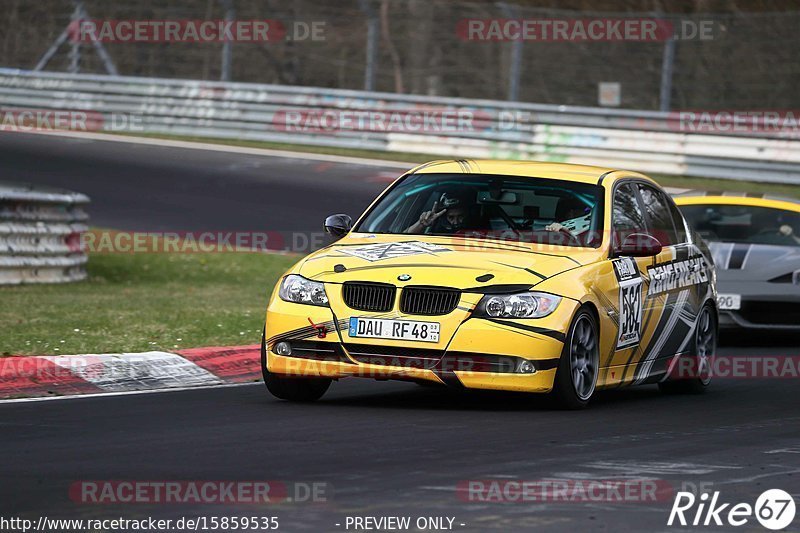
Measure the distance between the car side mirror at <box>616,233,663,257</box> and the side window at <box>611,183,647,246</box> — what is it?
7cm

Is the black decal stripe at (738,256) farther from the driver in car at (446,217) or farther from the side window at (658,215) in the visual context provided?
the driver in car at (446,217)

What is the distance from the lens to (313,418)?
28.5 feet

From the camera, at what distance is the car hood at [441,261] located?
352 inches

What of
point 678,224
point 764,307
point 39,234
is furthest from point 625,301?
point 39,234

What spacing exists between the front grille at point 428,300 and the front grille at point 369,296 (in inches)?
3.2

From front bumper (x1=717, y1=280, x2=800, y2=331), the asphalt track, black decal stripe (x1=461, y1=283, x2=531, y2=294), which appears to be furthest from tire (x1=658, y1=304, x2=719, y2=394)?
front bumper (x1=717, y1=280, x2=800, y2=331)

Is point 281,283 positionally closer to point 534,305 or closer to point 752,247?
point 534,305

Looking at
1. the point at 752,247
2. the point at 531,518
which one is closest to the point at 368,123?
the point at 752,247

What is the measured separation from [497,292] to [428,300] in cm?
39

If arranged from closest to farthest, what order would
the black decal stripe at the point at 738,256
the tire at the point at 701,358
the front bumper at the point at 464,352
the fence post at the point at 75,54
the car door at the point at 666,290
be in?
1. the front bumper at the point at 464,352
2. the car door at the point at 666,290
3. the tire at the point at 701,358
4. the black decal stripe at the point at 738,256
5. the fence post at the point at 75,54

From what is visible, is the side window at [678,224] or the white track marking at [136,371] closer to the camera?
the white track marking at [136,371]

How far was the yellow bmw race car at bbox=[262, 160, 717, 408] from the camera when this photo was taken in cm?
885

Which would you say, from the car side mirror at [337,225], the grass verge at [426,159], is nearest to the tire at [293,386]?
the car side mirror at [337,225]

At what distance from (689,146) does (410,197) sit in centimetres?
1626
